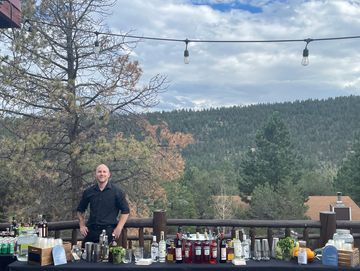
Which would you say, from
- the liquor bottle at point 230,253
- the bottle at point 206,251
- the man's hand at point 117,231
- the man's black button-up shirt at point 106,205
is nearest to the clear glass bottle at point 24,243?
the man's black button-up shirt at point 106,205

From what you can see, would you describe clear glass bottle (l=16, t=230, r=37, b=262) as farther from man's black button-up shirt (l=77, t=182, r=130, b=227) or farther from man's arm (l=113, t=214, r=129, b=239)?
man's arm (l=113, t=214, r=129, b=239)

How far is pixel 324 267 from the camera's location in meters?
3.90

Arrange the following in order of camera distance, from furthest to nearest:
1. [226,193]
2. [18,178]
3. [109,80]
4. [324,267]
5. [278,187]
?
Answer: 1. [226,193]
2. [278,187]
3. [109,80]
4. [18,178]
5. [324,267]

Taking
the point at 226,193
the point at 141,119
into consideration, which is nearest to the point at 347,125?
the point at 226,193

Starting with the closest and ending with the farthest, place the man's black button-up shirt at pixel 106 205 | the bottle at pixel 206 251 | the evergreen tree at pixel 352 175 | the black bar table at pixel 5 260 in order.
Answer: the bottle at pixel 206 251 → the black bar table at pixel 5 260 → the man's black button-up shirt at pixel 106 205 → the evergreen tree at pixel 352 175

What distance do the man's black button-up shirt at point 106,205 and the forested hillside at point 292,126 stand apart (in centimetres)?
6038

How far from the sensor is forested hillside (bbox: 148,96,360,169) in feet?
225

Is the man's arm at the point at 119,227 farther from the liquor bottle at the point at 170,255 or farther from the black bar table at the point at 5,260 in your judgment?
the black bar table at the point at 5,260

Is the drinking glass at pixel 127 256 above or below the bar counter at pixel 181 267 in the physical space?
above

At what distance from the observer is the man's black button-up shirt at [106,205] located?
4.75 m

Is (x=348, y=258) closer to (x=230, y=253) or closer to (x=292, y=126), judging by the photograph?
(x=230, y=253)

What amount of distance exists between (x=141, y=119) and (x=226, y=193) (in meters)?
34.2

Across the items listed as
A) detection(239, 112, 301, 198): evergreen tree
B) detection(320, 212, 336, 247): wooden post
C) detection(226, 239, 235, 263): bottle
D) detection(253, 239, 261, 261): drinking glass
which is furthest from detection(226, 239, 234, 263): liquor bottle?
detection(239, 112, 301, 198): evergreen tree

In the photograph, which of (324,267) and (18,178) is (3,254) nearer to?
(324,267)
